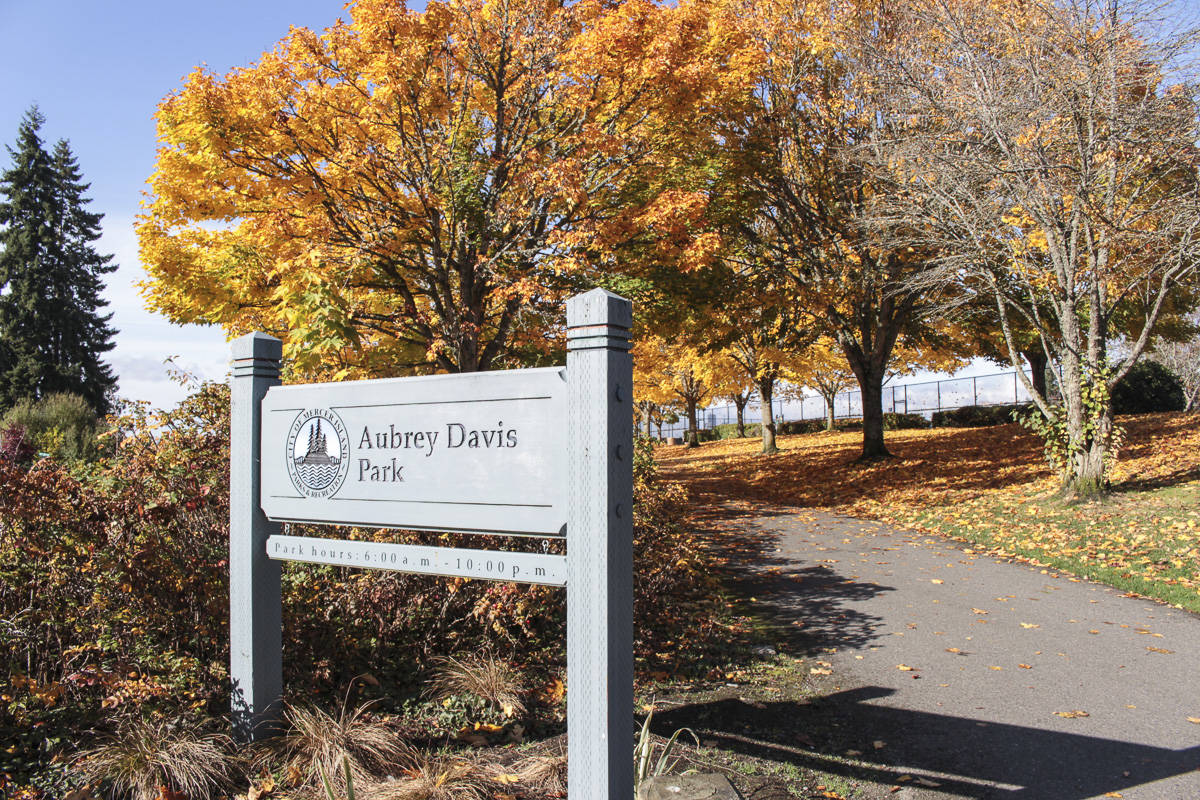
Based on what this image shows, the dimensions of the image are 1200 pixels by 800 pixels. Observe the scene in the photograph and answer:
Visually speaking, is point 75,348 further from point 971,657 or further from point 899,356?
point 971,657

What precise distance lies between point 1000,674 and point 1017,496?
852 centimetres

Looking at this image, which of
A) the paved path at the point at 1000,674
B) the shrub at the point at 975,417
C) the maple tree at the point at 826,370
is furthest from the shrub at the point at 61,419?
the shrub at the point at 975,417

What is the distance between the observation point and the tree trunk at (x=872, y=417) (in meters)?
18.6

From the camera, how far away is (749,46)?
1526 centimetres

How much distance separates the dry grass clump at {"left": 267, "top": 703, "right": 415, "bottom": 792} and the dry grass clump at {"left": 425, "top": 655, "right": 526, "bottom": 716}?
0.65 m

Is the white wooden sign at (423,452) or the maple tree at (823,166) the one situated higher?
the maple tree at (823,166)

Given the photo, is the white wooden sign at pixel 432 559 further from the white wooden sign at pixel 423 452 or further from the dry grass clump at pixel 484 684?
the dry grass clump at pixel 484 684

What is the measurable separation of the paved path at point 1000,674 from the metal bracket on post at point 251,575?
321 centimetres

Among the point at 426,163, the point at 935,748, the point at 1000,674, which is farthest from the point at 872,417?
the point at 935,748

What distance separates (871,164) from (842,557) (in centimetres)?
887

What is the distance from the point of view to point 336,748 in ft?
12.1

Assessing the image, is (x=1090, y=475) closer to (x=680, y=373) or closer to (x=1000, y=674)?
(x=1000, y=674)

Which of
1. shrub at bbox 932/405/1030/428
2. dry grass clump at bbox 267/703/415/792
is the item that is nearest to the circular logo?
dry grass clump at bbox 267/703/415/792

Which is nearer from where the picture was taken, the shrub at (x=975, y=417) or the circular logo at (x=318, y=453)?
the circular logo at (x=318, y=453)
